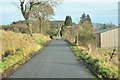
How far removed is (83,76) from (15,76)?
2.93 meters

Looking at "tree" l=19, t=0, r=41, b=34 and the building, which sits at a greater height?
"tree" l=19, t=0, r=41, b=34

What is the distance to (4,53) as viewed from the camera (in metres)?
11.2

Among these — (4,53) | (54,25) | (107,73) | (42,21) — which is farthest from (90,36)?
(54,25)

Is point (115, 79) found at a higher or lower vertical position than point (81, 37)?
lower

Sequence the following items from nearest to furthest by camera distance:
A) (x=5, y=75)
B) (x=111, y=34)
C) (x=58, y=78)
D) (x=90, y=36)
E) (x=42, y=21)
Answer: (x=58, y=78) < (x=5, y=75) < (x=90, y=36) < (x=111, y=34) < (x=42, y=21)

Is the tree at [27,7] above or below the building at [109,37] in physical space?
above

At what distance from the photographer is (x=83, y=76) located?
6527 mm

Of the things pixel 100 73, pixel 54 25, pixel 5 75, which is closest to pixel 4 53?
pixel 5 75

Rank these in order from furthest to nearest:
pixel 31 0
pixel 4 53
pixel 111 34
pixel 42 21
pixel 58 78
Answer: pixel 42 21 < pixel 111 34 < pixel 31 0 < pixel 4 53 < pixel 58 78

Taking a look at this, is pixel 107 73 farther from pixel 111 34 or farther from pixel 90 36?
pixel 111 34

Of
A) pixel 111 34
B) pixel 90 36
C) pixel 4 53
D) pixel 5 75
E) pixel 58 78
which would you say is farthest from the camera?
pixel 111 34

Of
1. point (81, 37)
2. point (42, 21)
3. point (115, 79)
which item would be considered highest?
point (42, 21)

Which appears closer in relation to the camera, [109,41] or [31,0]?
[31,0]

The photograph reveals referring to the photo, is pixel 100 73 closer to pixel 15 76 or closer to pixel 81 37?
pixel 15 76
